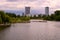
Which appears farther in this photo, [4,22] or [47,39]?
[4,22]

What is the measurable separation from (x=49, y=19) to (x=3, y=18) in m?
50.4

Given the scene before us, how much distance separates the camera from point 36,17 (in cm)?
12044

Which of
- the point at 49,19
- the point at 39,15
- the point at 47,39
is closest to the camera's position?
the point at 47,39

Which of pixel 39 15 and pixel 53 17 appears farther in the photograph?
pixel 39 15

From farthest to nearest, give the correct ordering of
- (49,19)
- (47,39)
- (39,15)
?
1. (39,15)
2. (49,19)
3. (47,39)

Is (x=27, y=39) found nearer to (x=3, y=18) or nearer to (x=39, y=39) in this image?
(x=39, y=39)

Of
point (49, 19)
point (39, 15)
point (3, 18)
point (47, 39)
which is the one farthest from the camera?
point (39, 15)

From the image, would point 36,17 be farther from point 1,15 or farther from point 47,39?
point 47,39

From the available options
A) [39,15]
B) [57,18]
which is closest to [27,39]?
[57,18]

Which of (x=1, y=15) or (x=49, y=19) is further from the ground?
(x=1, y=15)

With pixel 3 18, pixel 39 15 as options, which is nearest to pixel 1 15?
pixel 3 18

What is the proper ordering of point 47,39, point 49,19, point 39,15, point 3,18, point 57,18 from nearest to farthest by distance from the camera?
1. point 47,39
2. point 3,18
3. point 57,18
4. point 49,19
5. point 39,15

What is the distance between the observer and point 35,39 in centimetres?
2064

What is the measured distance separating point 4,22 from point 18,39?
27058 mm
